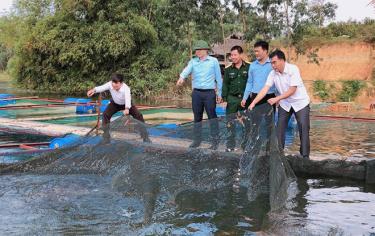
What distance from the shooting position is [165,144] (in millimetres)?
5562

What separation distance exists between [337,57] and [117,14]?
1748 centimetres

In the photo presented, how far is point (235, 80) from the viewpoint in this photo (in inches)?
255

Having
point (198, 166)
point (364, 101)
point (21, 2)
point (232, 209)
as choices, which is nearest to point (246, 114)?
point (198, 166)

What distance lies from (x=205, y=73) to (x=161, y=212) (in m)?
2.79

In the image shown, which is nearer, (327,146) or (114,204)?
(114,204)

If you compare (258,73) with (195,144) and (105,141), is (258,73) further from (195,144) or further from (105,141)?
(105,141)

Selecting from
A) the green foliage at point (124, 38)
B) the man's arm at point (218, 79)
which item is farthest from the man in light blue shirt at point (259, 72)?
the green foliage at point (124, 38)

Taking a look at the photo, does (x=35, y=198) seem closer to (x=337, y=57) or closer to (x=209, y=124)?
(x=209, y=124)

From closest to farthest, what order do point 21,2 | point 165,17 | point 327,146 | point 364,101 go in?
point 327,146 < point 364,101 < point 165,17 < point 21,2

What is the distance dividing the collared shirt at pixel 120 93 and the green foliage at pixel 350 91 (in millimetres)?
20319

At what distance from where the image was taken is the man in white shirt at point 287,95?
18.2 feet

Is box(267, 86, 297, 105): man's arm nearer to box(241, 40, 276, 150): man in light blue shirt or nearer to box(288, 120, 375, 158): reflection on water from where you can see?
box(241, 40, 276, 150): man in light blue shirt

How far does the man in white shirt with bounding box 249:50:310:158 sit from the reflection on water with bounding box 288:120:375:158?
200 centimetres

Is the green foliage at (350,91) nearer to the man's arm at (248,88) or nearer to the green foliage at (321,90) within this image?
the green foliage at (321,90)
